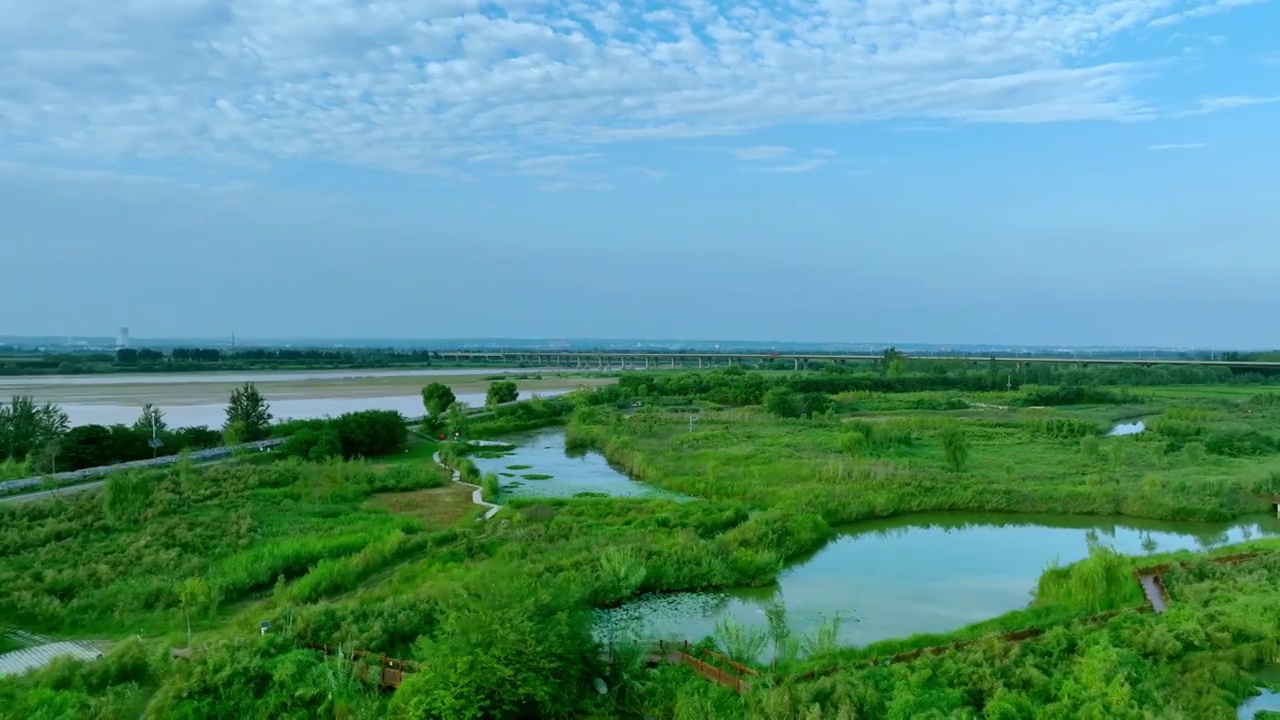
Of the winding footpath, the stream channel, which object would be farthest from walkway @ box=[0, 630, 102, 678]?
the winding footpath

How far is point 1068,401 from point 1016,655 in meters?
56.9

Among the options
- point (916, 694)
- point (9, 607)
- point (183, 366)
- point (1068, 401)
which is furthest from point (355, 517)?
point (183, 366)

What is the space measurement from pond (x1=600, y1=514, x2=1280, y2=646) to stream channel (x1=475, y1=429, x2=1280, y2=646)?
3 cm

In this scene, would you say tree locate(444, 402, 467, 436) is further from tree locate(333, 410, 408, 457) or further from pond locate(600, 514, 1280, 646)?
pond locate(600, 514, 1280, 646)

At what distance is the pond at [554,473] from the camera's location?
2936cm

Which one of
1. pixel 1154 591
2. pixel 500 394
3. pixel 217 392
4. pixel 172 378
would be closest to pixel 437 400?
pixel 500 394

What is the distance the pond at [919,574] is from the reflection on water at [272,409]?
39169 millimetres

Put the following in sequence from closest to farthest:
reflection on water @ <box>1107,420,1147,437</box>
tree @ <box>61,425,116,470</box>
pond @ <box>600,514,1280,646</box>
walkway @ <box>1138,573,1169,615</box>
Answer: walkway @ <box>1138,573,1169,615</box>
pond @ <box>600,514,1280,646</box>
tree @ <box>61,425,116,470</box>
reflection on water @ <box>1107,420,1147,437</box>

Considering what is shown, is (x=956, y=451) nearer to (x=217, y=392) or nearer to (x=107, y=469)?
(x=107, y=469)

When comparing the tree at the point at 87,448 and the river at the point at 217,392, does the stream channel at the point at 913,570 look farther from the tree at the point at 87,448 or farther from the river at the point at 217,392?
the river at the point at 217,392

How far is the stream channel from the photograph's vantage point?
626 inches

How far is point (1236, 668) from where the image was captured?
12.7 meters

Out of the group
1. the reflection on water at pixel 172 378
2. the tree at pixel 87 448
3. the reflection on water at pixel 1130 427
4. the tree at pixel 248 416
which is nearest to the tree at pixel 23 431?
the tree at pixel 87 448

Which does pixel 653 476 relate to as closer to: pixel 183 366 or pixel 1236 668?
pixel 1236 668
